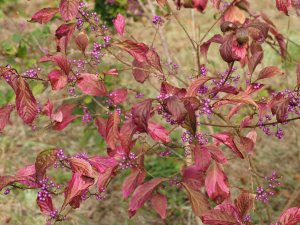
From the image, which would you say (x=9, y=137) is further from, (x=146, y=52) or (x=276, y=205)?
(x=146, y=52)

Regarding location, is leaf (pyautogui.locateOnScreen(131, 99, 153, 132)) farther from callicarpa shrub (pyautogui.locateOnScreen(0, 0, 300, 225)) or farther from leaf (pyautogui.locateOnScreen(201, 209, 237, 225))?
leaf (pyautogui.locateOnScreen(201, 209, 237, 225))

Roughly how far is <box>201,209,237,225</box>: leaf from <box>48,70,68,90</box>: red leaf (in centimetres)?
58

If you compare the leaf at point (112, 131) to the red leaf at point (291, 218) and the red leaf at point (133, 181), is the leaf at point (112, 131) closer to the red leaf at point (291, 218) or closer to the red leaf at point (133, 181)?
the red leaf at point (133, 181)

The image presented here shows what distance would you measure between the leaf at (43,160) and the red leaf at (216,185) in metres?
0.54

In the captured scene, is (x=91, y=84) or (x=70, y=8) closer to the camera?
(x=70, y=8)

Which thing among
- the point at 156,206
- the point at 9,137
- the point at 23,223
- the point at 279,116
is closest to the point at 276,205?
the point at 156,206

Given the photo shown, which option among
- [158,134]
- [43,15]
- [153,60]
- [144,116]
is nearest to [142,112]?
[144,116]

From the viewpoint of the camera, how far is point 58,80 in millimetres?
1521

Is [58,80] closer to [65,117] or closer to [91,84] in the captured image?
[91,84]

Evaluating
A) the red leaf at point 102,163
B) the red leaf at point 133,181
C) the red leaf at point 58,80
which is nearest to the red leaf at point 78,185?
the red leaf at point 102,163

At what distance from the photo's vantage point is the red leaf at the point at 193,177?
1812 mm

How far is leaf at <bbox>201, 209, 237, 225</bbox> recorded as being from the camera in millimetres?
1304

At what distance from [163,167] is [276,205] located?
2.29 feet

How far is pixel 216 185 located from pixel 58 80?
61 cm
